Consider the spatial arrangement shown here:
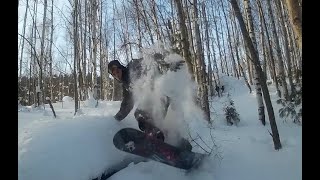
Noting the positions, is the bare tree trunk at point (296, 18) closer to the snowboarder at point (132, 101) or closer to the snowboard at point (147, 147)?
the snowboarder at point (132, 101)

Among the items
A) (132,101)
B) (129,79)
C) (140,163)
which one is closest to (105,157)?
(140,163)

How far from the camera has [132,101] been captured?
17.5ft

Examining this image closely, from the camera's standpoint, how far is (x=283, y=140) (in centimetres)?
664

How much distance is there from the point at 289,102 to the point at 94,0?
13.5 meters

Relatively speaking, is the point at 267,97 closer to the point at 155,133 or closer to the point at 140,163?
the point at 155,133

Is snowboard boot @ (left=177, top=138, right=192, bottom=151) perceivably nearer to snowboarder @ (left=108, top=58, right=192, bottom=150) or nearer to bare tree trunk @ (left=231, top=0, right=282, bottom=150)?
snowboarder @ (left=108, top=58, right=192, bottom=150)

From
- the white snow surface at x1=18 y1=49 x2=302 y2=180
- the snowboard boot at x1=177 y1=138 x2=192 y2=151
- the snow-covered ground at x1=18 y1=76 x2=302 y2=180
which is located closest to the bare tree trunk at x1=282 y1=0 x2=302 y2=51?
the white snow surface at x1=18 y1=49 x2=302 y2=180

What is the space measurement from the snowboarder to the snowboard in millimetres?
188

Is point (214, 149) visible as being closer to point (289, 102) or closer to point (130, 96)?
point (130, 96)

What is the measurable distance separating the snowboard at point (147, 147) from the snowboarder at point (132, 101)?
188mm

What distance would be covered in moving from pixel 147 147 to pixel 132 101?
2.63 ft

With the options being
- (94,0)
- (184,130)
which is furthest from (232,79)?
(184,130)

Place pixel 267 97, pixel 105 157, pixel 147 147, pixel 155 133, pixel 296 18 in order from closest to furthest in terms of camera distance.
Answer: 1. pixel 296 18
2. pixel 105 157
3. pixel 147 147
4. pixel 155 133
5. pixel 267 97

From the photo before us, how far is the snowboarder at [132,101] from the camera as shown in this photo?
5285 mm
